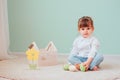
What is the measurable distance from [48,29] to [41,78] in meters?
1.04

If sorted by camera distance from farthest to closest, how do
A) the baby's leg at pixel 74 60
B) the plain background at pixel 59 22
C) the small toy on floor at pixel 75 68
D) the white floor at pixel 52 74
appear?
the plain background at pixel 59 22 → the baby's leg at pixel 74 60 → the small toy on floor at pixel 75 68 → the white floor at pixel 52 74

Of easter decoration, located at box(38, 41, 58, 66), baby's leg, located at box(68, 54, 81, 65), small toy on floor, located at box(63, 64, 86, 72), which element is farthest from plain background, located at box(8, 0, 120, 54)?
small toy on floor, located at box(63, 64, 86, 72)

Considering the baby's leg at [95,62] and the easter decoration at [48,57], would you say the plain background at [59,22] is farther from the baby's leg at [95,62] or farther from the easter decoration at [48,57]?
the baby's leg at [95,62]

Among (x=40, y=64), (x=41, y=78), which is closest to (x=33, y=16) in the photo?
(x=40, y=64)

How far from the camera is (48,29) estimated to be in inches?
97.1

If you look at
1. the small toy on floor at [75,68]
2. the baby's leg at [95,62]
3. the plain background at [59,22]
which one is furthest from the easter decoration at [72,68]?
the plain background at [59,22]

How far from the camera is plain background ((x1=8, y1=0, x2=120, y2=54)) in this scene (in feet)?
7.63

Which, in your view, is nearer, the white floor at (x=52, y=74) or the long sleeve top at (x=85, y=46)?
the white floor at (x=52, y=74)

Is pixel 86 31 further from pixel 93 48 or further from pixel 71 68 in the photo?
pixel 71 68

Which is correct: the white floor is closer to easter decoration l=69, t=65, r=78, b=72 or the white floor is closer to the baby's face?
easter decoration l=69, t=65, r=78, b=72

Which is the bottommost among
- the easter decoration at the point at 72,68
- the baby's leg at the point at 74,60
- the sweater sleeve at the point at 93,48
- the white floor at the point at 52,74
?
the white floor at the point at 52,74

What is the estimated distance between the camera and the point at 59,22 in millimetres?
2436

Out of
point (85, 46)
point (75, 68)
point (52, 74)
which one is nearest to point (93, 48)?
point (85, 46)

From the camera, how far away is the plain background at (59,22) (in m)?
2.32
